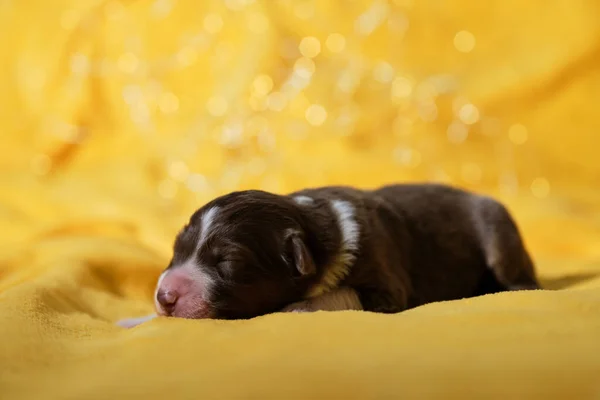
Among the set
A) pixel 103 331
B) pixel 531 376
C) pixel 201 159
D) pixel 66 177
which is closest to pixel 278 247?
pixel 103 331

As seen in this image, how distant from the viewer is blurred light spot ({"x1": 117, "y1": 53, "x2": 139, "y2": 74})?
558 cm

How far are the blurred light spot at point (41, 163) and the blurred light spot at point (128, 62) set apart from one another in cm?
91

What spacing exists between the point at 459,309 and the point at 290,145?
10.7ft

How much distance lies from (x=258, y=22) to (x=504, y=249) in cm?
312

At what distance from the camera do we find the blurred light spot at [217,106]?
5.27 m

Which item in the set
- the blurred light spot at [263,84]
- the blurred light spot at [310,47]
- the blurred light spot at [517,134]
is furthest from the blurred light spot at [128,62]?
the blurred light spot at [517,134]

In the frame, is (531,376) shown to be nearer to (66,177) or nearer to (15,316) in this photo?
(15,316)

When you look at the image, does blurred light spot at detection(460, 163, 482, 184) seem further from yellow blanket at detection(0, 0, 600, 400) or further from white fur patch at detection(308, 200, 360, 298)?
white fur patch at detection(308, 200, 360, 298)

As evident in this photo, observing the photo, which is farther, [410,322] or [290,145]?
[290,145]

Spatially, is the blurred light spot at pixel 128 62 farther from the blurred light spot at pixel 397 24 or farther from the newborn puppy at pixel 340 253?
the newborn puppy at pixel 340 253

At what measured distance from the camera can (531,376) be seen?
1421 mm

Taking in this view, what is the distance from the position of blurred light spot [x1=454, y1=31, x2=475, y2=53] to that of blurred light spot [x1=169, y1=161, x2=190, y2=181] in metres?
2.21

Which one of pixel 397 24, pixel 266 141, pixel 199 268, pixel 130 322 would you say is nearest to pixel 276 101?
pixel 266 141

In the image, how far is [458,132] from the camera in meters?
5.18
